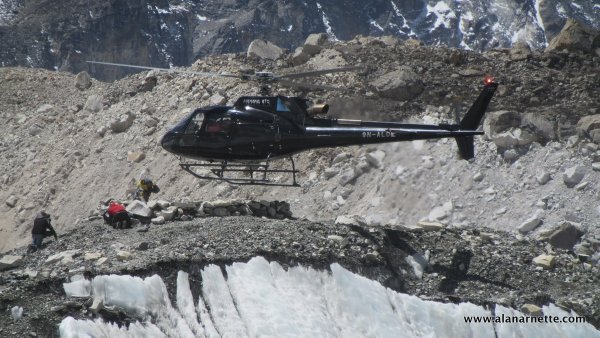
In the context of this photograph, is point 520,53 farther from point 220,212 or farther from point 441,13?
point 441,13

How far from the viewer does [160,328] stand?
1772 centimetres

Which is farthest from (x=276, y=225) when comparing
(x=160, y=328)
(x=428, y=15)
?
(x=428, y=15)

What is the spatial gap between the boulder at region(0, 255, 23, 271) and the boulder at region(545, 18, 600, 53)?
68.0 ft

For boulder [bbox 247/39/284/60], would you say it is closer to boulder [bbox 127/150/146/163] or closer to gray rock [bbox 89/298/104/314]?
boulder [bbox 127/150/146/163]

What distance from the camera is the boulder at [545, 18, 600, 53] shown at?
33969 mm

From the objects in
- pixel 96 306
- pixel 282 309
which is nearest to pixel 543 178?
pixel 282 309

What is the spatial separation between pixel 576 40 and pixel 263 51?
10897 mm

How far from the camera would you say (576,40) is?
112 ft

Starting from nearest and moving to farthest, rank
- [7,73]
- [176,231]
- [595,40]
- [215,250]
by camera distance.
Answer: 1. [215,250]
2. [176,231]
3. [595,40]
4. [7,73]

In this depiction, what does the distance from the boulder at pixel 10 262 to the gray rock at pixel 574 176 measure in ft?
44.5

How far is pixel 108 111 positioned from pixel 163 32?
318ft

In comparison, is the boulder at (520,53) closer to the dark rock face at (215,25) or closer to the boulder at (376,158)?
the boulder at (376,158)

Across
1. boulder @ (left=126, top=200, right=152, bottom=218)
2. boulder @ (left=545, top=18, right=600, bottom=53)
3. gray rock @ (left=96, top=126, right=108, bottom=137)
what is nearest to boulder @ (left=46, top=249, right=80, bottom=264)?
boulder @ (left=126, top=200, right=152, bottom=218)

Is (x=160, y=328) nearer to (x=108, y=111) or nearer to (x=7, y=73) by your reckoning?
(x=108, y=111)
